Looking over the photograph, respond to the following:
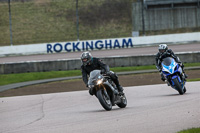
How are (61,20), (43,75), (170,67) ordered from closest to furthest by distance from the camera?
1. (170,67)
2. (43,75)
3. (61,20)

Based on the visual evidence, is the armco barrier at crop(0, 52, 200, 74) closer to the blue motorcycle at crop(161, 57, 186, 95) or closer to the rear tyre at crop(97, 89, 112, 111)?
the blue motorcycle at crop(161, 57, 186, 95)

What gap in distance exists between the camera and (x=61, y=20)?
55.9m

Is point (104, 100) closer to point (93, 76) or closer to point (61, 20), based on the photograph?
point (93, 76)

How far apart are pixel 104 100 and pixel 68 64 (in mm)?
18796

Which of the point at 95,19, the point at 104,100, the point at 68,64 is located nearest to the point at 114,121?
the point at 104,100

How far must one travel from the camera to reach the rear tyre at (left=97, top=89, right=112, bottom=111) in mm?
10141

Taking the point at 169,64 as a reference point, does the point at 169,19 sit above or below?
above

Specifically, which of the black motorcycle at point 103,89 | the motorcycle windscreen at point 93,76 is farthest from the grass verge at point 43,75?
the motorcycle windscreen at point 93,76

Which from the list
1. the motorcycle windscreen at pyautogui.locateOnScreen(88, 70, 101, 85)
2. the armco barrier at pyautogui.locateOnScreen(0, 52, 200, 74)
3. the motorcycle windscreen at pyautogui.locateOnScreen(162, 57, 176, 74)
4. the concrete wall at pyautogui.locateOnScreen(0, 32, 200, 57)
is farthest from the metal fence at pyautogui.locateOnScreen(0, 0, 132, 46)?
the motorcycle windscreen at pyautogui.locateOnScreen(88, 70, 101, 85)

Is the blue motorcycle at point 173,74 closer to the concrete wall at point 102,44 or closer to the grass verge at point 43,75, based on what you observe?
the grass verge at point 43,75

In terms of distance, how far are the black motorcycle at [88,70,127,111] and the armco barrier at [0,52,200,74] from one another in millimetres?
17813

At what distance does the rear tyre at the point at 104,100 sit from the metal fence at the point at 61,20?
38959mm

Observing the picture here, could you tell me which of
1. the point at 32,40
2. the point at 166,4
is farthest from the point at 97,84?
the point at 166,4

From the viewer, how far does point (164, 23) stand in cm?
5288
